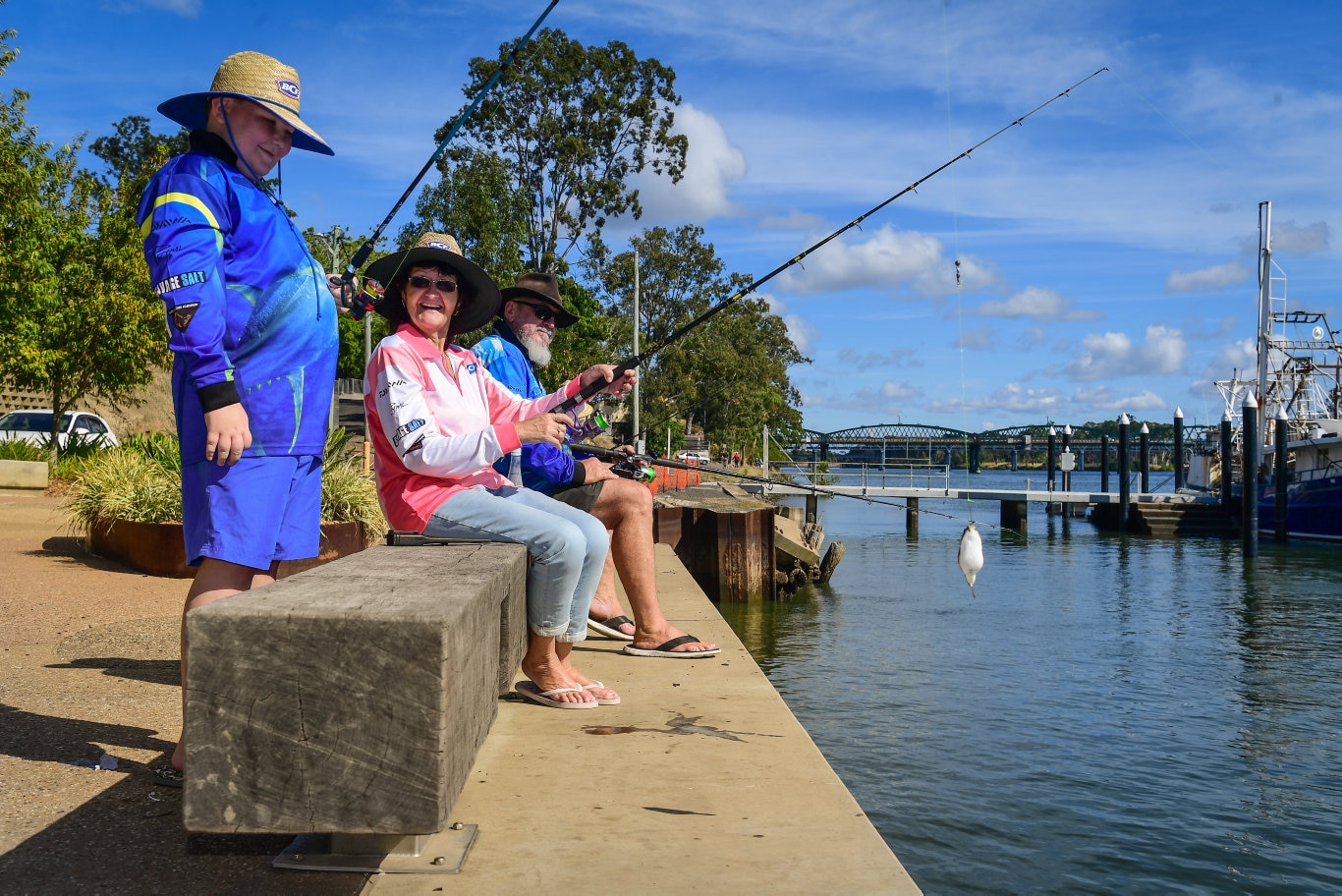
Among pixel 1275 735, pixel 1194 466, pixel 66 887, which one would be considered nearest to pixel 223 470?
pixel 66 887

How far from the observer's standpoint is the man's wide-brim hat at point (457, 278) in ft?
12.4

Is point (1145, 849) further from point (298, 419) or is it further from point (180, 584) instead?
point (180, 584)

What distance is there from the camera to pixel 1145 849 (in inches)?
202

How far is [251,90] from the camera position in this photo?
3170 millimetres

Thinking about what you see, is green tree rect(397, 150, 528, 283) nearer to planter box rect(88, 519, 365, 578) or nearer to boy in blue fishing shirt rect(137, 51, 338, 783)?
planter box rect(88, 519, 365, 578)

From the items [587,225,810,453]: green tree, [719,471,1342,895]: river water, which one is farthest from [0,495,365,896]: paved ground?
[587,225,810,453]: green tree

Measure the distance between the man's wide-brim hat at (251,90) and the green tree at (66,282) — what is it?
15554 mm

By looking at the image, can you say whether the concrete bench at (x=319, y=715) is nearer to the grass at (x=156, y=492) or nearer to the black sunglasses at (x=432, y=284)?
the black sunglasses at (x=432, y=284)

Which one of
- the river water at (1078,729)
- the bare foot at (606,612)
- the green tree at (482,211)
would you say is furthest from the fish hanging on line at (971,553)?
the green tree at (482,211)

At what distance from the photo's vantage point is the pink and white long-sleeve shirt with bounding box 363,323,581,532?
3.44 meters

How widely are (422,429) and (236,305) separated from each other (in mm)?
646

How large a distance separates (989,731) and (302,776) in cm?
607

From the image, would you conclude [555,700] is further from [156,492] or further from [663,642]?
[156,492]

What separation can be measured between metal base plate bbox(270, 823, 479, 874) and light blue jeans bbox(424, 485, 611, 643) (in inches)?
45.4
